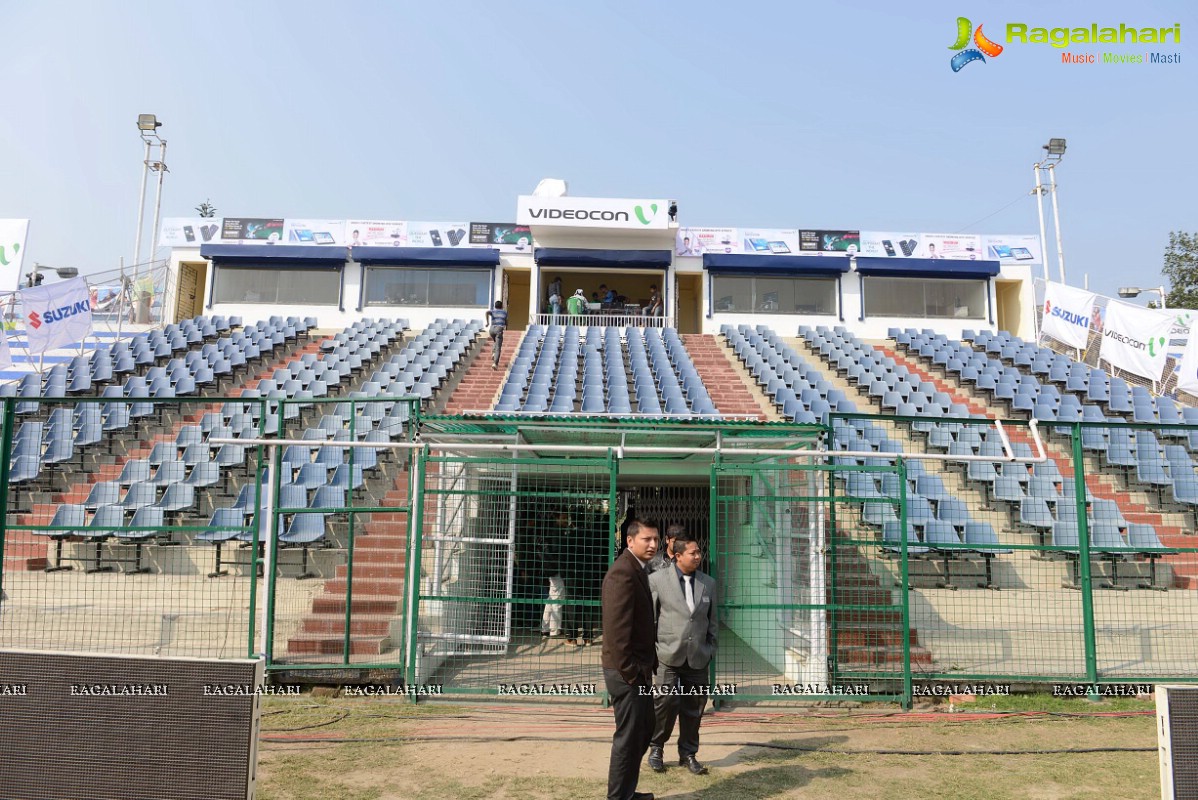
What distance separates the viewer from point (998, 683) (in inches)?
271

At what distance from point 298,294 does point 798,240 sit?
50.6 feet

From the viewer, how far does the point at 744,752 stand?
5457 mm

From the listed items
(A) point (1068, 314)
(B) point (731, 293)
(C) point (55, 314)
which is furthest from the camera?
(B) point (731, 293)

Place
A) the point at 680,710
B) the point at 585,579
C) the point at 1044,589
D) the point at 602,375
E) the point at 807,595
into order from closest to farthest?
the point at 680,710, the point at 807,595, the point at 1044,589, the point at 585,579, the point at 602,375

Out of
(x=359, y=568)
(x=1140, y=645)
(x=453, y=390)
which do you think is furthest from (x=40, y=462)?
(x=1140, y=645)

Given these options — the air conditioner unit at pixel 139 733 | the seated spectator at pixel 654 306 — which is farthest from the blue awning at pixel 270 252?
the air conditioner unit at pixel 139 733

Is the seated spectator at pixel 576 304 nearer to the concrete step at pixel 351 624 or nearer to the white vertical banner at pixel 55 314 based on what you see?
the white vertical banner at pixel 55 314

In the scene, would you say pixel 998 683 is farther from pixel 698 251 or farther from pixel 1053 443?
pixel 698 251

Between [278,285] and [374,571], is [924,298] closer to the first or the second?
[278,285]

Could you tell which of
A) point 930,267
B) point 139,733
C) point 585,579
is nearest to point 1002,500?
point 585,579

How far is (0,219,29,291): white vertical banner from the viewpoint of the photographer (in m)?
19.5

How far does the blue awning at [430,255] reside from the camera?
74.5ft

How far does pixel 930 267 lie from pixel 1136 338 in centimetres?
623

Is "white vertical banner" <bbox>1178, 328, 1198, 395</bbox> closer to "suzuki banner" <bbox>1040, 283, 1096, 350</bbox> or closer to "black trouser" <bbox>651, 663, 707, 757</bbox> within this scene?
"suzuki banner" <bbox>1040, 283, 1096, 350</bbox>
